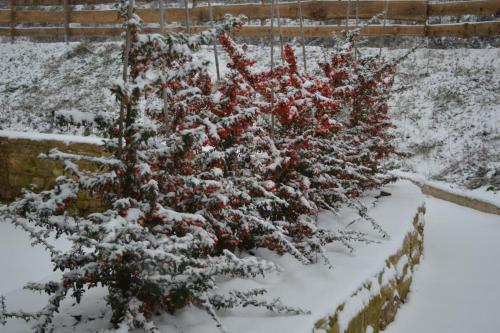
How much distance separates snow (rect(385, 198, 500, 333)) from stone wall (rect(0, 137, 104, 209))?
13.0ft

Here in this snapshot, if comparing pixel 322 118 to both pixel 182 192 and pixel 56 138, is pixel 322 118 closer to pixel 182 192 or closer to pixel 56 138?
pixel 182 192

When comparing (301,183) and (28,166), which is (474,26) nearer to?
(301,183)

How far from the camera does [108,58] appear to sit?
13.1 meters

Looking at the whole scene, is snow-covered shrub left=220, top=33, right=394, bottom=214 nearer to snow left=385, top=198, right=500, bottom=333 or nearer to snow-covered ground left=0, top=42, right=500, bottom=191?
snow-covered ground left=0, top=42, right=500, bottom=191

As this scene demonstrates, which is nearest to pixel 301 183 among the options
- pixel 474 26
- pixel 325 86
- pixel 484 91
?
pixel 325 86

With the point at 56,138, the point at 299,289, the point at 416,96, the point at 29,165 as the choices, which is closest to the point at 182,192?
the point at 299,289

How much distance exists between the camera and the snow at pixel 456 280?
3295 mm

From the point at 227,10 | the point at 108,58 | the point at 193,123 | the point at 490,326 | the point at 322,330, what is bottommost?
the point at 490,326

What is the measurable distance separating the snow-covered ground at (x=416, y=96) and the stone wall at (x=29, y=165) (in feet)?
1.87

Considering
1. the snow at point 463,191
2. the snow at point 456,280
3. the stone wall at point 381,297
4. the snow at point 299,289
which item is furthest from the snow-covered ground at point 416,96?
the snow at point 299,289

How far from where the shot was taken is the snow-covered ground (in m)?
7.56

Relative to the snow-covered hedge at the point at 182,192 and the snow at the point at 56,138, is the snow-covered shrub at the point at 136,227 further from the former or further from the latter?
the snow at the point at 56,138

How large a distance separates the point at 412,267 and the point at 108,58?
38.0ft

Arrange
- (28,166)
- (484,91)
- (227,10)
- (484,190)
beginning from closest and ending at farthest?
(28,166)
(484,190)
(484,91)
(227,10)
